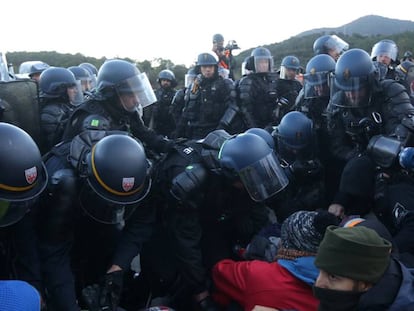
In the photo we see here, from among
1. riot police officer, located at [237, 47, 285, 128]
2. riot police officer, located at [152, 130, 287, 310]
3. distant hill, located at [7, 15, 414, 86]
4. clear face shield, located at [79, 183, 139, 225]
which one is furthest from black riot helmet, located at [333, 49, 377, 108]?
distant hill, located at [7, 15, 414, 86]

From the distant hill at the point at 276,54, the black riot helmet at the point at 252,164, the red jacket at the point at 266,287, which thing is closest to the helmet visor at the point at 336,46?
the black riot helmet at the point at 252,164

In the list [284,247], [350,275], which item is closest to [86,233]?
[284,247]

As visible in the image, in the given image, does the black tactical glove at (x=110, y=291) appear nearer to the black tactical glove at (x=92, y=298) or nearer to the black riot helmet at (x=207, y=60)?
the black tactical glove at (x=92, y=298)

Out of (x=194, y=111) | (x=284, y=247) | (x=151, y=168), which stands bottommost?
(x=194, y=111)

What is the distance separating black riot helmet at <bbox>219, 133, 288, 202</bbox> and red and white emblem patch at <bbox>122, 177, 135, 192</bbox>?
552 millimetres

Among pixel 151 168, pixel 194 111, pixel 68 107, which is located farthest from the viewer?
pixel 194 111

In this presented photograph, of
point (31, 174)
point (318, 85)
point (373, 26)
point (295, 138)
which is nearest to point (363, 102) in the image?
point (295, 138)

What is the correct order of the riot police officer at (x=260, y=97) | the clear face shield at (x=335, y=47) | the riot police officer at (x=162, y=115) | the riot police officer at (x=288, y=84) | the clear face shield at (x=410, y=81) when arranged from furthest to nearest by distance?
the riot police officer at (x=162, y=115), the riot police officer at (x=288, y=84), the riot police officer at (x=260, y=97), the clear face shield at (x=335, y=47), the clear face shield at (x=410, y=81)

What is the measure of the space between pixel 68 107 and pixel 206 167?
2.68 m

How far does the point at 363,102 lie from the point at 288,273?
7.60ft

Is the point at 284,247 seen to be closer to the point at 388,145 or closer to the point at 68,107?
the point at 388,145

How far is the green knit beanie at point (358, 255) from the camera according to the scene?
1748 millimetres

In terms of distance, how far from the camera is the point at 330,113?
14.6ft

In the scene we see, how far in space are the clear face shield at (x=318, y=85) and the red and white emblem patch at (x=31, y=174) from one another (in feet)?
10.8
